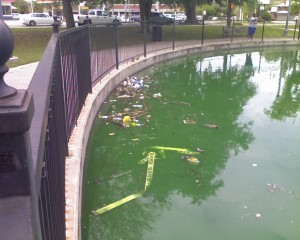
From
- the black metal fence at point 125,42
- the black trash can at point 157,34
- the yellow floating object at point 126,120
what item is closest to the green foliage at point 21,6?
the black metal fence at point 125,42

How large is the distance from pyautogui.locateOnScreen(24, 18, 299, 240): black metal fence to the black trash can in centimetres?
5

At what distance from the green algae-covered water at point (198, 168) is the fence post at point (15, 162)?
100 inches

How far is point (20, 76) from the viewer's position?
8.10 m

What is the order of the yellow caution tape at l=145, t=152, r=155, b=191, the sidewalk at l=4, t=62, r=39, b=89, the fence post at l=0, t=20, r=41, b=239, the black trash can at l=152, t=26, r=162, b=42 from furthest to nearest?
the black trash can at l=152, t=26, r=162, b=42 → the sidewalk at l=4, t=62, r=39, b=89 → the yellow caution tape at l=145, t=152, r=155, b=191 → the fence post at l=0, t=20, r=41, b=239

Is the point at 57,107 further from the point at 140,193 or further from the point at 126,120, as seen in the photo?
the point at 126,120

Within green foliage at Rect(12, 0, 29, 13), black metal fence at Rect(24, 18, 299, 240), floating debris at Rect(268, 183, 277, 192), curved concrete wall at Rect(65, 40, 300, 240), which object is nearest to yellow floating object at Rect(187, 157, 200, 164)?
floating debris at Rect(268, 183, 277, 192)

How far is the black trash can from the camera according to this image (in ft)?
52.1

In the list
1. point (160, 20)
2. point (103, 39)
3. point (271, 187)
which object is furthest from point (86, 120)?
point (160, 20)

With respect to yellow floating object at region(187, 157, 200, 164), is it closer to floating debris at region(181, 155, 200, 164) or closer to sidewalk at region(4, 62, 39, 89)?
floating debris at region(181, 155, 200, 164)

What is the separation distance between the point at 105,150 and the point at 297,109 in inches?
181

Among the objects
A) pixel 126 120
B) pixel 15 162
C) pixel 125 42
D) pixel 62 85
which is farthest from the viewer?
pixel 125 42

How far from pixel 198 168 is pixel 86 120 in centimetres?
171

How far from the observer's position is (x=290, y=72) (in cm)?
1255

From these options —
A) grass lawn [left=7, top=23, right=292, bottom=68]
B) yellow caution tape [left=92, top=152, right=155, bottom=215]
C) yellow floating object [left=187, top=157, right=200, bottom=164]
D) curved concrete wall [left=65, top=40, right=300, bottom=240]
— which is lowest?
yellow caution tape [left=92, top=152, right=155, bottom=215]
